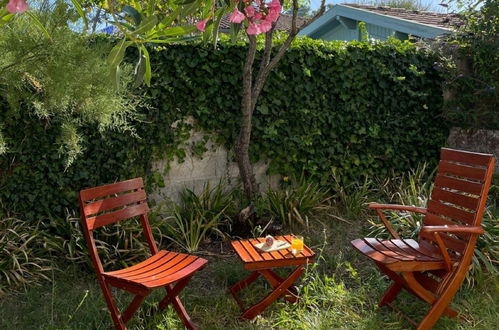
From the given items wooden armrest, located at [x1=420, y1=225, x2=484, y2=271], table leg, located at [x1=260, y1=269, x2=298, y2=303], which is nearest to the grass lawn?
table leg, located at [x1=260, y1=269, x2=298, y2=303]

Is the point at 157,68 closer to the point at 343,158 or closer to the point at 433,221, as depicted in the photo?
the point at 343,158

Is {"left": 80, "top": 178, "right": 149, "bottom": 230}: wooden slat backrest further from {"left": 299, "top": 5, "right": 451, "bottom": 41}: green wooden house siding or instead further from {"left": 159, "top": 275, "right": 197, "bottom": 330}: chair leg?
{"left": 299, "top": 5, "right": 451, "bottom": 41}: green wooden house siding

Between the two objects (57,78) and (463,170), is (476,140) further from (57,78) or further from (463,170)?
(57,78)

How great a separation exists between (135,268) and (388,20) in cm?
868

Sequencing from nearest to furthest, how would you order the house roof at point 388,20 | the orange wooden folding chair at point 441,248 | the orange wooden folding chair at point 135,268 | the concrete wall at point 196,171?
the orange wooden folding chair at point 135,268 < the orange wooden folding chair at point 441,248 < the concrete wall at point 196,171 < the house roof at point 388,20

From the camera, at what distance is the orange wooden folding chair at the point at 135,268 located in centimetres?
311

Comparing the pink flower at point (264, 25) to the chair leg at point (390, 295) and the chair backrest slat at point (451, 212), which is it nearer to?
the chair backrest slat at point (451, 212)

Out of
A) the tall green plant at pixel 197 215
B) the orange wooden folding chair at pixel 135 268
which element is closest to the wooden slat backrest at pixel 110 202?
the orange wooden folding chair at pixel 135 268

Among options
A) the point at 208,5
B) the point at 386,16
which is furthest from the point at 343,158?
the point at 386,16

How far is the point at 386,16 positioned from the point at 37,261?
8.58 metres

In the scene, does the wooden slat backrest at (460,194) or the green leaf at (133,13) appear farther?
the wooden slat backrest at (460,194)

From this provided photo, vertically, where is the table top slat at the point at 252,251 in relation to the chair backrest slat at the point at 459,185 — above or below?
below

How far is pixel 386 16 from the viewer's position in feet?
34.4

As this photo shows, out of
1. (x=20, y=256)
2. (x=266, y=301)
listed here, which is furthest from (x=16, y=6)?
(x=20, y=256)
